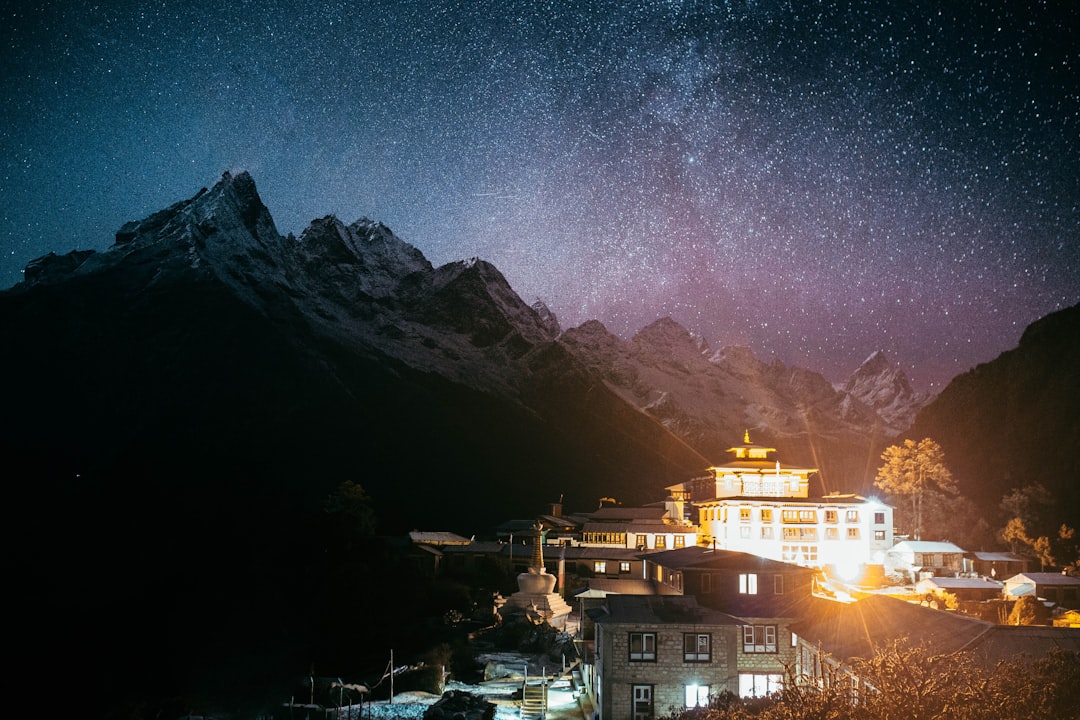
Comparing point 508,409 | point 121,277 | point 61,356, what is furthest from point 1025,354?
point 121,277

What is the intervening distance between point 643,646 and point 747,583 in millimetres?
9214

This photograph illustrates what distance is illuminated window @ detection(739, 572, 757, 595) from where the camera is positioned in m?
33.4

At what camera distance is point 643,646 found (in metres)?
26.2

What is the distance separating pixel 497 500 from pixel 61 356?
99.1 meters

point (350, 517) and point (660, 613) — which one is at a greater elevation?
point (350, 517)

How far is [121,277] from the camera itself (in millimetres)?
186750

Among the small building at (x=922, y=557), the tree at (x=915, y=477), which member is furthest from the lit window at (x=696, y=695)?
the tree at (x=915, y=477)

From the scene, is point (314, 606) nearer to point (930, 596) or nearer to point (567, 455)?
point (930, 596)

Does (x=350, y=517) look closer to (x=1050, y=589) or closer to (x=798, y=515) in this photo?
(x=798, y=515)

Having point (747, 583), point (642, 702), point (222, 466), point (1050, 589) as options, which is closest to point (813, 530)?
point (1050, 589)

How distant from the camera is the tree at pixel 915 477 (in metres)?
70.0

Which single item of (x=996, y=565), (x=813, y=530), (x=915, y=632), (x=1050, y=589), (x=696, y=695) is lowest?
(x=696, y=695)

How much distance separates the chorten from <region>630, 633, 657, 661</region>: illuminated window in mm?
22751

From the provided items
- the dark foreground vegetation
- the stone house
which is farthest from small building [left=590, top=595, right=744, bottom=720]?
the dark foreground vegetation
